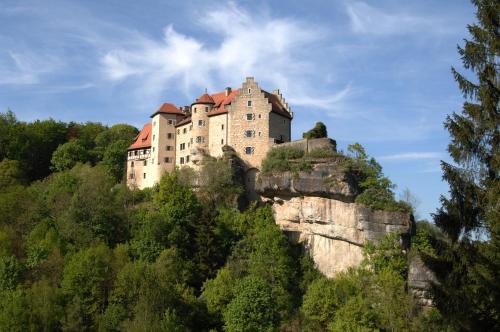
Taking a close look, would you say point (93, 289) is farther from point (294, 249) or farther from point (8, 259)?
point (294, 249)

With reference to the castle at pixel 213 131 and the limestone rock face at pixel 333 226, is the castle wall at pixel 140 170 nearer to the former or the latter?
the castle at pixel 213 131

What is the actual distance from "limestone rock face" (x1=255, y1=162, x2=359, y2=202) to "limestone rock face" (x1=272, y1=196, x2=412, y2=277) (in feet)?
2.24

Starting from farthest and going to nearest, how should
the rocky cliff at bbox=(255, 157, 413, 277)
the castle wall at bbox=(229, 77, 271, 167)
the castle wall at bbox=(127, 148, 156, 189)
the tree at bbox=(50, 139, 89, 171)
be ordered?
the tree at bbox=(50, 139, 89, 171), the castle wall at bbox=(127, 148, 156, 189), the castle wall at bbox=(229, 77, 271, 167), the rocky cliff at bbox=(255, 157, 413, 277)

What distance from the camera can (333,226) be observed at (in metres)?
49.6

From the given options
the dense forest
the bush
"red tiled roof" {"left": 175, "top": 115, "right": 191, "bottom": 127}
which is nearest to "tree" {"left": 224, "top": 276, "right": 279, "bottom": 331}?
the dense forest

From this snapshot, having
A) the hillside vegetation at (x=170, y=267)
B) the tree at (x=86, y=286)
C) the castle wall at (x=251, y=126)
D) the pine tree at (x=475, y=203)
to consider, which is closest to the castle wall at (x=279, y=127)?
the castle wall at (x=251, y=126)

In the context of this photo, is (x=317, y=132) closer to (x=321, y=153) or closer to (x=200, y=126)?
(x=321, y=153)

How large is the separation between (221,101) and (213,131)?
3491mm

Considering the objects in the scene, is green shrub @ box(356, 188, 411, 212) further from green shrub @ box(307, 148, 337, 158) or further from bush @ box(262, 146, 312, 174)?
bush @ box(262, 146, 312, 174)

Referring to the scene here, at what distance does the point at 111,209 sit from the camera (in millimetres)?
51781

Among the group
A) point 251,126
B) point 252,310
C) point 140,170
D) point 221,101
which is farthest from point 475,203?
point 140,170

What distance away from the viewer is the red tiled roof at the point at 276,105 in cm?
5615

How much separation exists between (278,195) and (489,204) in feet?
119

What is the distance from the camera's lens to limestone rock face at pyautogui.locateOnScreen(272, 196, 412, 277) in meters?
47.0
